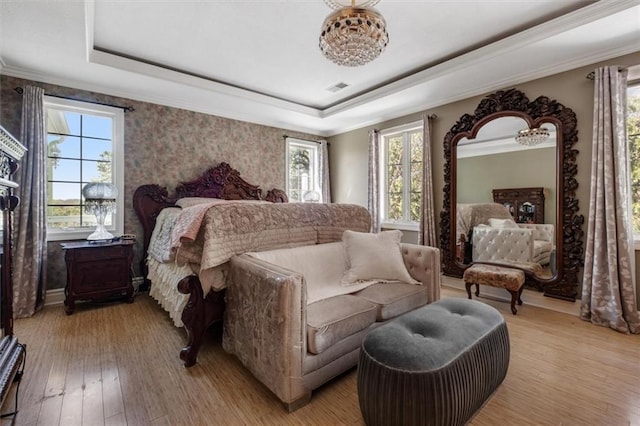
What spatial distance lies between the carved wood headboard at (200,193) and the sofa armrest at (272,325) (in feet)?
8.27

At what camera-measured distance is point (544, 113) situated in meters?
3.17

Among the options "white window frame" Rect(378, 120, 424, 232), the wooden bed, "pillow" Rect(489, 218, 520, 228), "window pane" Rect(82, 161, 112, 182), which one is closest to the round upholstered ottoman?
the wooden bed

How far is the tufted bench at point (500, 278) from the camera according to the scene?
9.83ft

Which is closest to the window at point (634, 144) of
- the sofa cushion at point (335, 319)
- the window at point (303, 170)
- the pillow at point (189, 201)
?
the sofa cushion at point (335, 319)

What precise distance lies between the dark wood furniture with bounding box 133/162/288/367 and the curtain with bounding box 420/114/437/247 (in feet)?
7.70

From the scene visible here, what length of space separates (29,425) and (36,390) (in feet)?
1.22

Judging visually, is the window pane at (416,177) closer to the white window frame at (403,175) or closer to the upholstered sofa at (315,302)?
the white window frame at (403,175)

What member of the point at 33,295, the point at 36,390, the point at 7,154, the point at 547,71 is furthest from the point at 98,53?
the point at 547,71

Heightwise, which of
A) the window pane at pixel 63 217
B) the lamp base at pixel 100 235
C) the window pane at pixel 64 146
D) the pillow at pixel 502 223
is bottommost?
the lamp base at pixel 100 235

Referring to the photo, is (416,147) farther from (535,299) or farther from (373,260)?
(373,260)

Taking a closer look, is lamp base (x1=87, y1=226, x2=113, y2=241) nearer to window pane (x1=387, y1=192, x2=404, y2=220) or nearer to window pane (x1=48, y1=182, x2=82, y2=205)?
window pane (x1=48, y1=182, x2=82, y2=205)

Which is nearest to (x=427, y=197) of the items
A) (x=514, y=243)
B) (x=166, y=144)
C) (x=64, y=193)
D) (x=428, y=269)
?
(x=514, y=243)

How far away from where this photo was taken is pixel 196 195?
423 centimetres

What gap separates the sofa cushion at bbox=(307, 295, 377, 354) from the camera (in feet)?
5.45
